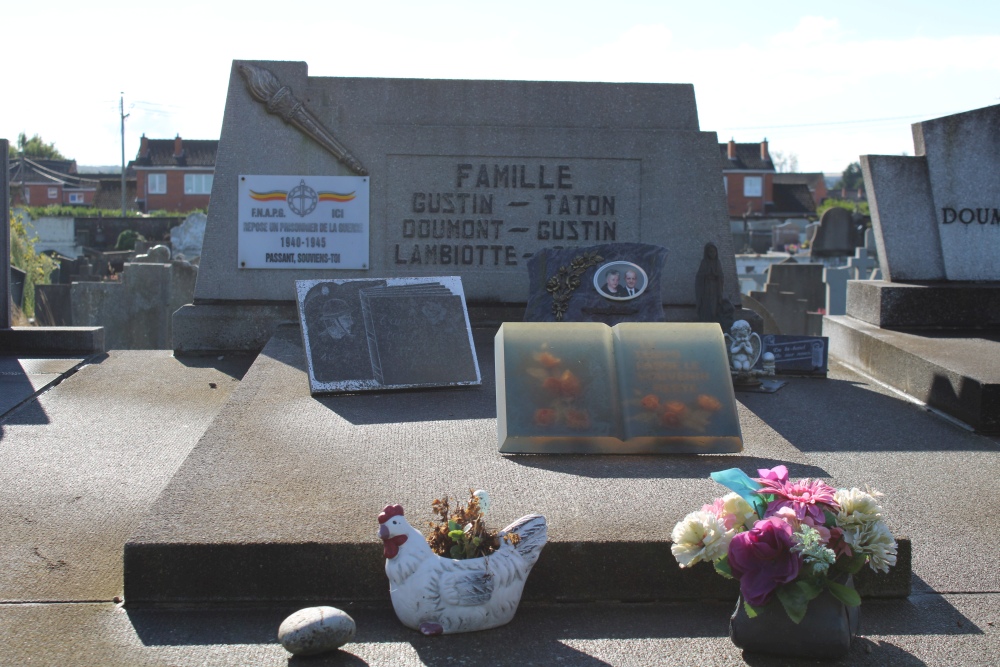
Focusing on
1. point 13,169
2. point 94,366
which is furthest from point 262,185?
point 13,169

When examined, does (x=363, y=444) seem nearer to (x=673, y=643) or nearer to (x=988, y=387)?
(x=673, y=643)

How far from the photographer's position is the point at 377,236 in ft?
28.1

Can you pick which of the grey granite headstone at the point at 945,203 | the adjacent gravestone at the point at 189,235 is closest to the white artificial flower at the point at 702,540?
the grey granite headstone at the point at 945,203

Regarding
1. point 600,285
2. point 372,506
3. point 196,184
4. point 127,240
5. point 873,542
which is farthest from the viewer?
point 196,184

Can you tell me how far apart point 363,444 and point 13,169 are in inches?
3472

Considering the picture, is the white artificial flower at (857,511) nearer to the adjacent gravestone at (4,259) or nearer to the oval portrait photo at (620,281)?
the oval portrait photo at (620,281)

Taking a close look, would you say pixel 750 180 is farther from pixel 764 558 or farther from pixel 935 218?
pixel 764 558

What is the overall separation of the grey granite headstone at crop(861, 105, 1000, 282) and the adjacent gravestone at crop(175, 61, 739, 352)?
1358mm

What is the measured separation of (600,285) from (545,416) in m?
2.66

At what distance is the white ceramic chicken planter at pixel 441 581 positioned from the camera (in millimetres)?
3525

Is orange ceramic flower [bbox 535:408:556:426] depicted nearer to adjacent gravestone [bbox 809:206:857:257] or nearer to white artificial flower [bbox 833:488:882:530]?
white artificial flower [bbox 833:488:882:530]

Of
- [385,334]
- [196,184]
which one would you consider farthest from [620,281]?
[196,184]

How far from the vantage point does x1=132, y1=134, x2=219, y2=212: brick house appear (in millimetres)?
63500

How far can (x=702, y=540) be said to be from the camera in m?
3.42
